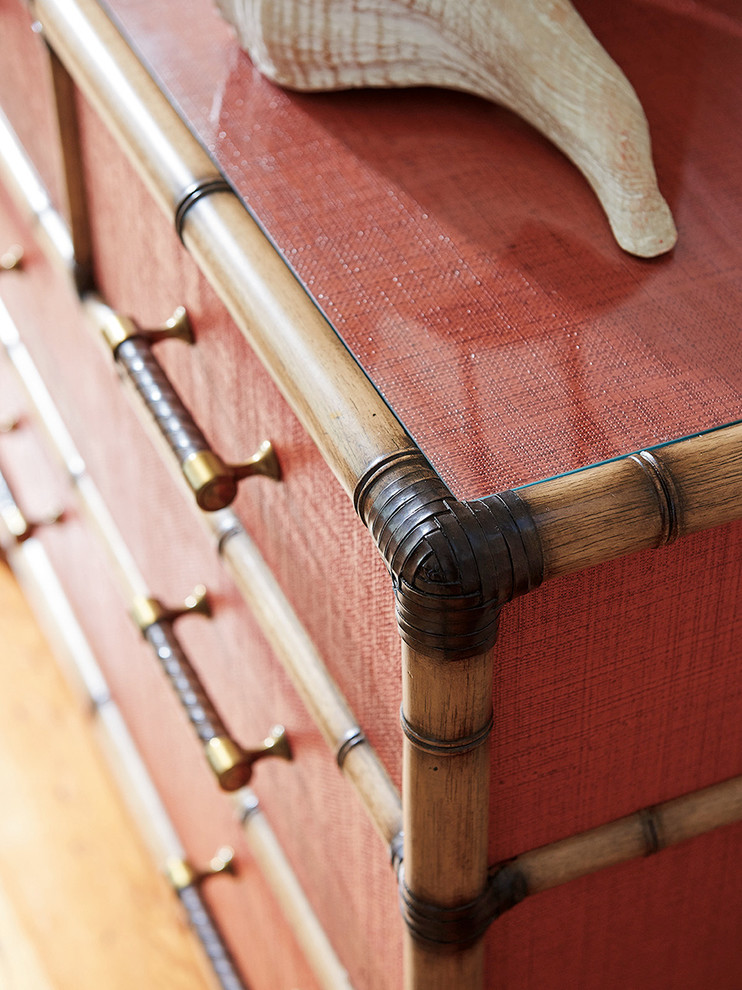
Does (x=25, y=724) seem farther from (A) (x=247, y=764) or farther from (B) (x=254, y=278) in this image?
(B) (x=254, y=278)

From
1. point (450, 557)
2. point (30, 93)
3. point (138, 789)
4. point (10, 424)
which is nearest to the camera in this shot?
point (450, 557)

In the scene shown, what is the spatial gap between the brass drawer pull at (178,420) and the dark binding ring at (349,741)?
0.12 metres

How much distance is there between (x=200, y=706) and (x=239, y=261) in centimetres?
30

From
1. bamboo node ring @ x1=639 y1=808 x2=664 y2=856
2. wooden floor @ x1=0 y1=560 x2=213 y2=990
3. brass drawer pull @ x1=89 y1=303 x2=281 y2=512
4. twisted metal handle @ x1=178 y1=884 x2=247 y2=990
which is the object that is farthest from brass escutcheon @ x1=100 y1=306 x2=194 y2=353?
wooden floor @ x1=0 y1=560 x2=213 y2=990

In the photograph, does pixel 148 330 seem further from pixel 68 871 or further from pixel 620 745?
Result: pixel 68 871

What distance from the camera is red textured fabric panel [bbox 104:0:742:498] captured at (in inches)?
16.6

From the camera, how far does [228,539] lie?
66 centimetres

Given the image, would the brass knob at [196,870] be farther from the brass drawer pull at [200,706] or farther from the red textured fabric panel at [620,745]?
the red textured fabric panel at [620,745]

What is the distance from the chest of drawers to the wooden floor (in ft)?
1.18

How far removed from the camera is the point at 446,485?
1.28ft

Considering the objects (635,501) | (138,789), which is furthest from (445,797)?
(138,789)

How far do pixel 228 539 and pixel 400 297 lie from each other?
0.23 metres

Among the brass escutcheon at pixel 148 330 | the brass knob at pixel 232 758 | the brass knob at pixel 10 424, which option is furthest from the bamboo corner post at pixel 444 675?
the brass knob at pixel 10 424

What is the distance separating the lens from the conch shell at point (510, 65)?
0.50 m
